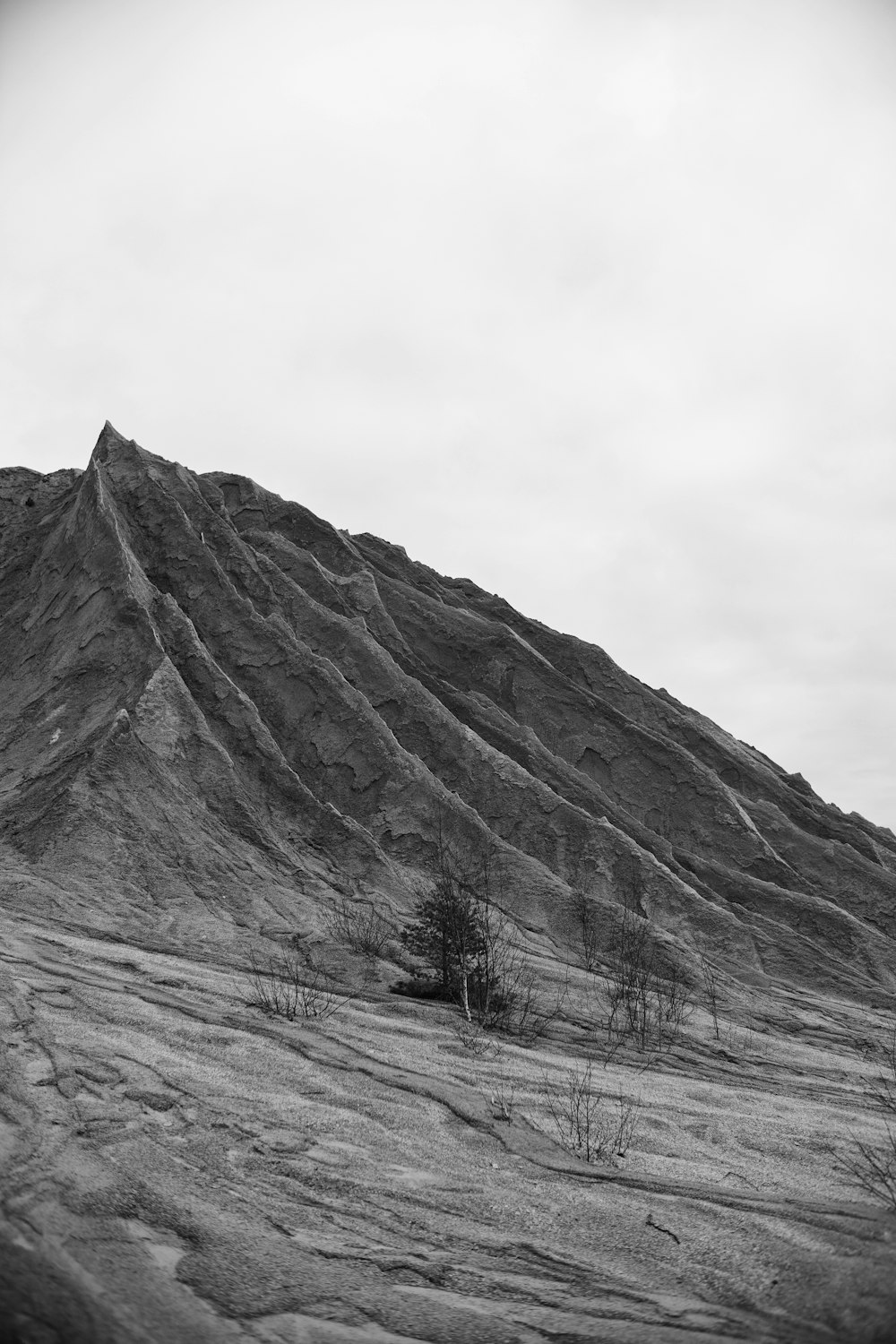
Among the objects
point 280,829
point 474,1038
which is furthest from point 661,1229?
point 280,829

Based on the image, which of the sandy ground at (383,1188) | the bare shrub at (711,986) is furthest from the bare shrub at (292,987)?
the bare shrub at (711,986)

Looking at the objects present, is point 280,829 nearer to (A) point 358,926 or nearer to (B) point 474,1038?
(A) point 358,926

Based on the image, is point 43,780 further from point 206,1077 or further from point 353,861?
point 206,1077

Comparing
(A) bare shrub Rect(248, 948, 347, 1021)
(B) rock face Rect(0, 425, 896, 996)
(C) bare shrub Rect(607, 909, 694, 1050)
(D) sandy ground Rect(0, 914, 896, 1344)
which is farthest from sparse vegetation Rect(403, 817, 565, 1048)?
(B) rock face Rect(0, 425, 896, 996)

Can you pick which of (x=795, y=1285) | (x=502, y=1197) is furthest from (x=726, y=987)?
(x=795, y=1285)

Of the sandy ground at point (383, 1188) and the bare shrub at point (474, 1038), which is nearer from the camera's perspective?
the sandy ground at point (383, 1188)

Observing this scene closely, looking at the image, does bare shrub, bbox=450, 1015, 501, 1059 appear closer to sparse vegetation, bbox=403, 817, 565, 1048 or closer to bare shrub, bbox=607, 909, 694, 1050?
sparse vegetation, bbox=403, 817, 565, 1048

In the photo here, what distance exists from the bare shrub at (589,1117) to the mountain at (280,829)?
1.74 ft

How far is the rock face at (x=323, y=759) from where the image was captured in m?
14.1

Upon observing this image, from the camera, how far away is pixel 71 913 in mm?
12008

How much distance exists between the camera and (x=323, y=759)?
1734 cm

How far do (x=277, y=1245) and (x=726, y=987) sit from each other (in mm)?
10177

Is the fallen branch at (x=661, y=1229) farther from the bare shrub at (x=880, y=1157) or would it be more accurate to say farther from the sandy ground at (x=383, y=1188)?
the bare shrub at (x=880, y=1157)

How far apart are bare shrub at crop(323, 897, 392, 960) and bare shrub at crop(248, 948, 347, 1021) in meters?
0.77
